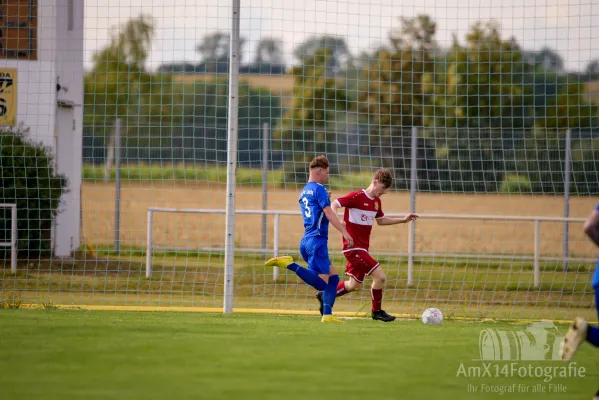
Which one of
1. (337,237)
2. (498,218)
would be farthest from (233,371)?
(337,237)

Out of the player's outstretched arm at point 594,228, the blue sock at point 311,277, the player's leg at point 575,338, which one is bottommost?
the blue sock at point 311,277

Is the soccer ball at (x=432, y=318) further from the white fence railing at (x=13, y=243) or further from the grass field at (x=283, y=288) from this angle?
the white fence railing at (x=13, y=243)

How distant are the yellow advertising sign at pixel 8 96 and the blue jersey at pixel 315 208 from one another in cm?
769

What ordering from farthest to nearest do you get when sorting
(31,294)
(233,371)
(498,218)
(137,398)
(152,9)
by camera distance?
(498,218) < (31,294) < (152,9) < (233,371) < (137,398)

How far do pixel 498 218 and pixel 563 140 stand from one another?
3.20 metres

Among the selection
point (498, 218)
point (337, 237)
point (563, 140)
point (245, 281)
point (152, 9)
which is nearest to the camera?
point (152, 9)

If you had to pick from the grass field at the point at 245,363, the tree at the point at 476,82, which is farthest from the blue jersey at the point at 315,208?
the tree at the point at 476,82

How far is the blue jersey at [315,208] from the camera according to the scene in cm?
980

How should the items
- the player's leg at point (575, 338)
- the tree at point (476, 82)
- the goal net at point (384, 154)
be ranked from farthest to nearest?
the tree at point (476, 82) < the goal net at point (384, 154) < the player's leg at point (575, 338)

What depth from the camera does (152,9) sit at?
38.8 ft

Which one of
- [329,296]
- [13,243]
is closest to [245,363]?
[329,296]

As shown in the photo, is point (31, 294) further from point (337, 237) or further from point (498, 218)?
point (337, 237)

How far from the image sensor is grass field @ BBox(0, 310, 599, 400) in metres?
5.67

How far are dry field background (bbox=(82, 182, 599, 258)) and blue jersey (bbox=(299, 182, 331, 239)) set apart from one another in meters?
5.37
